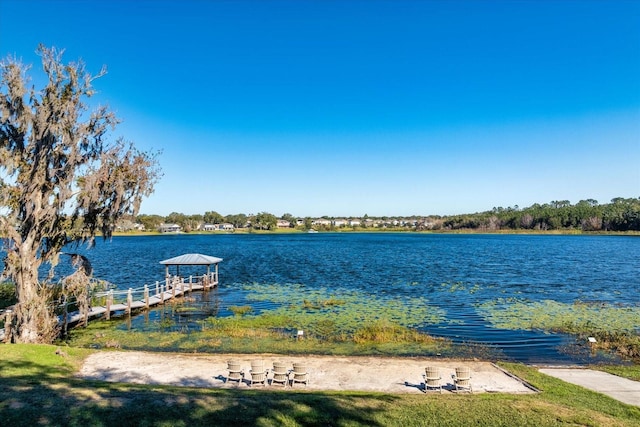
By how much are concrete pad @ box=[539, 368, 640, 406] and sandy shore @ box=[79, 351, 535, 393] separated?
5.91ft

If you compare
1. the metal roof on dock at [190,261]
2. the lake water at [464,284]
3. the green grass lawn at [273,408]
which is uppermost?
the metal roof on dock at [190,261]

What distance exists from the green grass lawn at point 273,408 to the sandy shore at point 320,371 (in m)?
1.37

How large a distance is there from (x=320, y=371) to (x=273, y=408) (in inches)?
207

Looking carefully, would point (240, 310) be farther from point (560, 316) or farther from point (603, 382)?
point (603, 382)

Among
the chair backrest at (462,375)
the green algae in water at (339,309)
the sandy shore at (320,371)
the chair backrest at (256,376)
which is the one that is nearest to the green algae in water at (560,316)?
the green algae in water at (339,309)

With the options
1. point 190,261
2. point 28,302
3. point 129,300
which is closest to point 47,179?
point 28,302

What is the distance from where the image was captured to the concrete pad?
38.9ft

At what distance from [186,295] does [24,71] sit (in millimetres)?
22702

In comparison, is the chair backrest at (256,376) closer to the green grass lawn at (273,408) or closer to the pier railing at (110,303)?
the green grass lawn at (273,408)

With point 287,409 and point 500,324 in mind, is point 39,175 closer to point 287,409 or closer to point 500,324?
point 287,409

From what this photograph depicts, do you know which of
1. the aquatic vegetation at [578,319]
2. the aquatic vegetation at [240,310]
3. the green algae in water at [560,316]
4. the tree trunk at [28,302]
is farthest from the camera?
the aquatic vegetation at [240,310]

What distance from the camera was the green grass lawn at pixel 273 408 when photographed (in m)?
8.62

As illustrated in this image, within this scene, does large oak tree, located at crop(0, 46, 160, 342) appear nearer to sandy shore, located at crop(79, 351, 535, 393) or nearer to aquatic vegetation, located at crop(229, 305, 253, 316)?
sandy shore, located at crop(79, 351, 535, 393)

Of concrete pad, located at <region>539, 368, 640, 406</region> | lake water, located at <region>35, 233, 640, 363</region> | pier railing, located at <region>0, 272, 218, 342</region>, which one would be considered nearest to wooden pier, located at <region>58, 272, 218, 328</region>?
pier railing, located at <region>0, 272, 218, 342</region>
